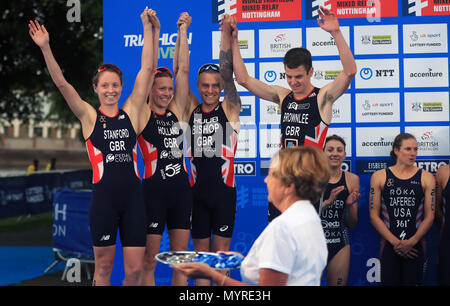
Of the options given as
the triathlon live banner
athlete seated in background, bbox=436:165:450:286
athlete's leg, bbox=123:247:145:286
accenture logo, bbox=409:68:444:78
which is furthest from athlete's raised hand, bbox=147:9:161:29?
athlete seated in background, bbox=436:165:450:286

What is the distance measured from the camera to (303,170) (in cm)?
246

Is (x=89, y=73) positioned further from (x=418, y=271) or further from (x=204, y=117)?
(x=418, y=271)

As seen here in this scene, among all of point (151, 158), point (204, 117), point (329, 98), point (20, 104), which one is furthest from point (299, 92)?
point (20, 104)

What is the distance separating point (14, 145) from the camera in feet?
169

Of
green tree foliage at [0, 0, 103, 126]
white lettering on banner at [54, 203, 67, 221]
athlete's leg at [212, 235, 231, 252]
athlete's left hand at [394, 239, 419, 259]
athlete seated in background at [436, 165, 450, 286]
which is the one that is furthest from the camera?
green tree foliage at [0, 0, 103, 126]

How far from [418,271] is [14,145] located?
169ft

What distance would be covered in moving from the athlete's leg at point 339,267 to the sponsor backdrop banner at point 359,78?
1.61ft

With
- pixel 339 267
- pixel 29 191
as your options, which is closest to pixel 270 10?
pixel 339 267

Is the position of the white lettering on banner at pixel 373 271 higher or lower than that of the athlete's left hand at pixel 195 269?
lower

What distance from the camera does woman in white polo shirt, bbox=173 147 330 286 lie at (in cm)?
237

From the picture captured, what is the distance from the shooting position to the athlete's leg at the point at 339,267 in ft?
18.1

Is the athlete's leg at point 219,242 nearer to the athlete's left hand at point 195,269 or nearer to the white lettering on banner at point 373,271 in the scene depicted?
the white lettering on banner at point 373,271

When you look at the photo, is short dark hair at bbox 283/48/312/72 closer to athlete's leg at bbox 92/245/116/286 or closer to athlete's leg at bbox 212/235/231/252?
athlete's leg at bbox 212/235/231/252

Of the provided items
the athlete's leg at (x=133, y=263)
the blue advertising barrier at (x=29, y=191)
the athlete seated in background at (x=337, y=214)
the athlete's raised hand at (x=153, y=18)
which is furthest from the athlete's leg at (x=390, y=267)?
the blue advertising barrier at (x=29, y=191)
